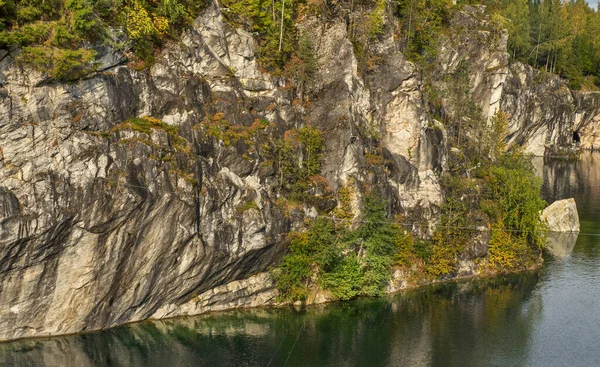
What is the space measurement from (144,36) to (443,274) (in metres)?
30.6

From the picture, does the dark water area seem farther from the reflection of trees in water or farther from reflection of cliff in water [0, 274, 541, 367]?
the reflection of trees in water

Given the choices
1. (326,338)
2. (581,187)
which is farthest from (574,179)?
(326,338)

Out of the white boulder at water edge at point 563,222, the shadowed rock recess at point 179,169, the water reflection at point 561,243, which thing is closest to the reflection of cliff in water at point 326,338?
the shadowed rock recess at point 179,169

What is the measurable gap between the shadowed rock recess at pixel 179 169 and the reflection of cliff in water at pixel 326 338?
1679mm

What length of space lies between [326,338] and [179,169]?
15.3m

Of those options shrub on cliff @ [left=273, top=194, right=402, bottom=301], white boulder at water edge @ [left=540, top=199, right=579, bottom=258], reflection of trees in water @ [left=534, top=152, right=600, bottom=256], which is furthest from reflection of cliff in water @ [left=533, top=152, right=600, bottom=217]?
shrub on cliff @ [left=273, top=194, right=402, bottom=301]

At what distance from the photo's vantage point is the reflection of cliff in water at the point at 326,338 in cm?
3506

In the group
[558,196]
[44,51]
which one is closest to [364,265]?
[44,51]

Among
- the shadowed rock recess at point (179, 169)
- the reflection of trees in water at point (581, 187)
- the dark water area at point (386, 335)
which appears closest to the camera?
the shadowed rock recess at point (179, 169)

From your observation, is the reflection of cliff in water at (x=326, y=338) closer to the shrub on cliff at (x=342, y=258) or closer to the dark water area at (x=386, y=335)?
the dark water area at (x=386, y=335)

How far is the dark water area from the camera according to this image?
116 feet

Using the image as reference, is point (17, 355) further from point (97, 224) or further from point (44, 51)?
point (44, 51)

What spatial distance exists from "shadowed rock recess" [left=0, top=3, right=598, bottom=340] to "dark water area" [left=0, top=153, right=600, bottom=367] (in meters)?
1.94

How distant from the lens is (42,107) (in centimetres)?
3462
